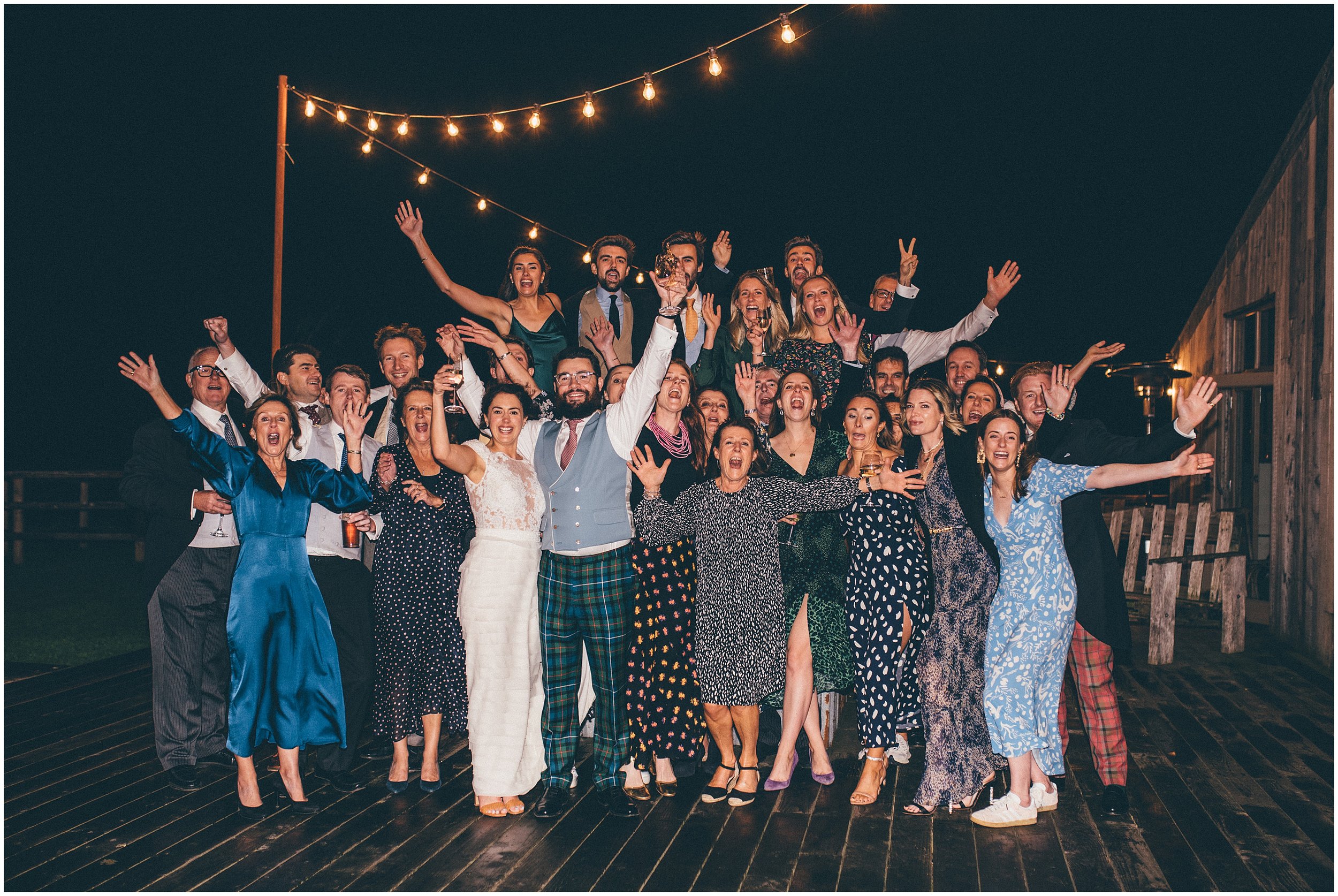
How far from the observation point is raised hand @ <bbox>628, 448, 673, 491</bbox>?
3.76 m

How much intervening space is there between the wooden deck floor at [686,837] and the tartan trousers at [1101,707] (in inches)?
7.7

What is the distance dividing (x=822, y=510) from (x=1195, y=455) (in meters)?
1.40

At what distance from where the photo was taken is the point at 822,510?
3.80 meters

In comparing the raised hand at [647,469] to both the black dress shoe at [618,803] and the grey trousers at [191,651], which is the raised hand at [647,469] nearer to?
the black dress shoe at [618,803]

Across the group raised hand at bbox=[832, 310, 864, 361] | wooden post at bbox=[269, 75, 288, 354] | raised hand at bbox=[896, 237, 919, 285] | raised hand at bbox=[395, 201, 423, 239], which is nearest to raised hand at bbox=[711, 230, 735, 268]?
raised hand at bbox=[832, 310, 864, 361]

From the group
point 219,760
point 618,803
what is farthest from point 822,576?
point 219,760

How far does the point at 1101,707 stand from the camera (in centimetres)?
367

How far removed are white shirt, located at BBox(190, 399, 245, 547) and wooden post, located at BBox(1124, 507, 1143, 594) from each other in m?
8.54

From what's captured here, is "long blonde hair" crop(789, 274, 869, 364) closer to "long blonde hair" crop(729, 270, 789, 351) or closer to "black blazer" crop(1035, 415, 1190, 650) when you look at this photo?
"long blonde hair" crop(729, 270, 789, 351)

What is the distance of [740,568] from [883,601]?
625 mm

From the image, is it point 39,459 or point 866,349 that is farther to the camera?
point 39,459

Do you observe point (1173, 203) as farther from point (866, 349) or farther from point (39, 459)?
point (39, 459)

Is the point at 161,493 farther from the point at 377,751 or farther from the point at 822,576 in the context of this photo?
the point at 822,576

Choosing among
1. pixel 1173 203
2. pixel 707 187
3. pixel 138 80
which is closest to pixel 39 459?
pixel 138 80
